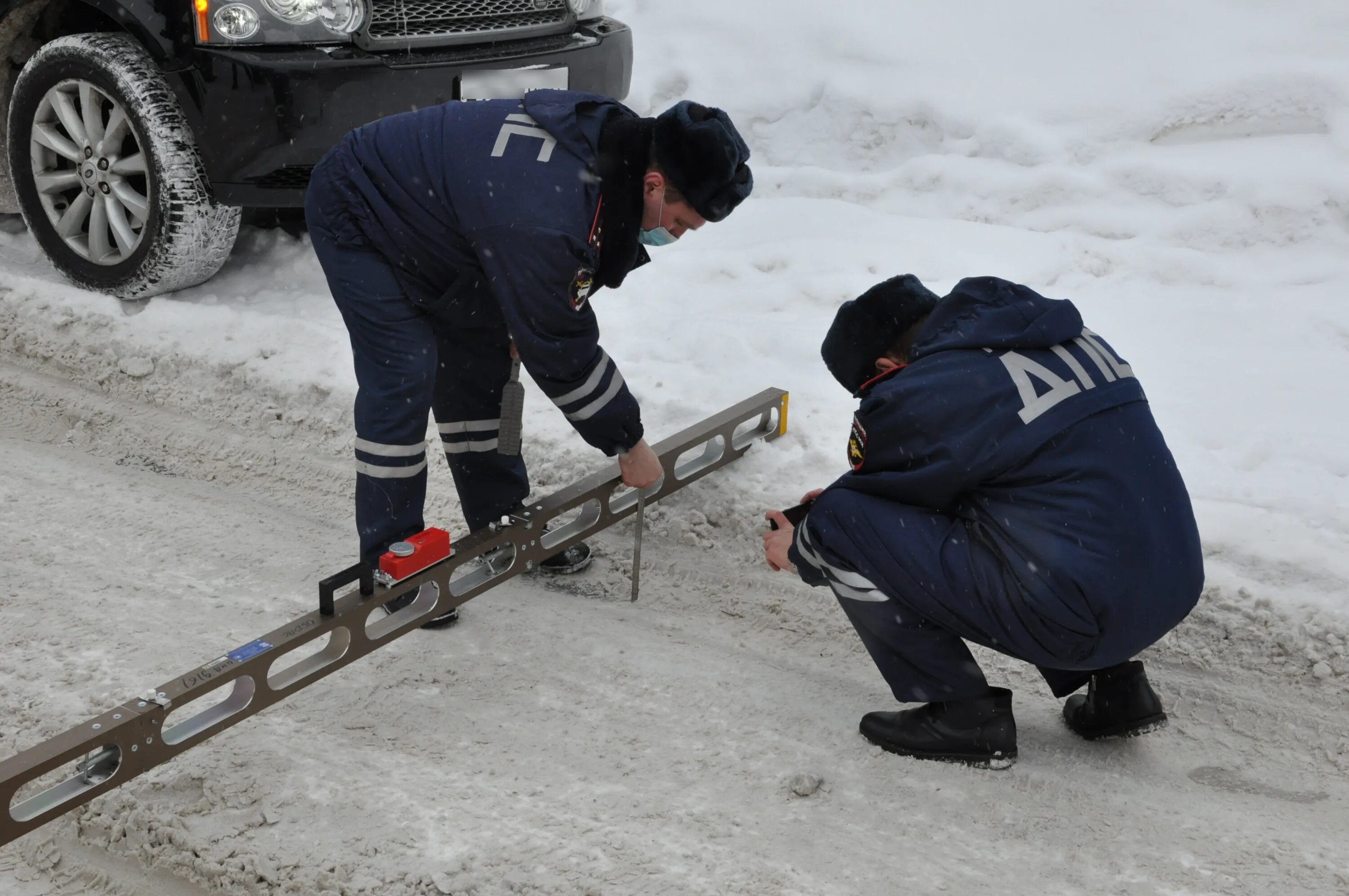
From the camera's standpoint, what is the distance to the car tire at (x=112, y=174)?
4539 millimetres

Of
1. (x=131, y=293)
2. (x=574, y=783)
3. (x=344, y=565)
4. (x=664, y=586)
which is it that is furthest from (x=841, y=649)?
(x=131, y=293)

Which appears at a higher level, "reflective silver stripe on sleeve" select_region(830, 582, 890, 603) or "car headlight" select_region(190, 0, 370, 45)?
"car headlight" select_region(190, 0, 370, 45)

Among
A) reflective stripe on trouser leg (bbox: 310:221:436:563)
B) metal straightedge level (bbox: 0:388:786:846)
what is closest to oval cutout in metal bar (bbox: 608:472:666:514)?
metal straightedge level (bbox: 0:388:786:846)

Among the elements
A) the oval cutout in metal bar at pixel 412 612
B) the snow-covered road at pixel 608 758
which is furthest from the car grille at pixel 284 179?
the oval cutout in metal bar at pixel 412 612

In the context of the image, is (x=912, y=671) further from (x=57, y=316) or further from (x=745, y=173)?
(x=57, y=316)

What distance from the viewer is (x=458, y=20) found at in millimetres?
4684

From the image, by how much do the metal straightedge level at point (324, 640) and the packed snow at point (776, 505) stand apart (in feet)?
0.50

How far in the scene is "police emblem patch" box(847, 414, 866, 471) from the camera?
2.68 meters

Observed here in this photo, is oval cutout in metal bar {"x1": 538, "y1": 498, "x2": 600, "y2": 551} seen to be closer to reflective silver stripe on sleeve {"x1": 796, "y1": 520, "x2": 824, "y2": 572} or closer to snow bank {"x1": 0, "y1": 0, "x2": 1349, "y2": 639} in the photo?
snow bank {"x1": 0, "y1": 0, "x2": 1349, "y2": 639}

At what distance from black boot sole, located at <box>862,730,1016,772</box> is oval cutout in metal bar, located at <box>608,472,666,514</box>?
3.80 feet

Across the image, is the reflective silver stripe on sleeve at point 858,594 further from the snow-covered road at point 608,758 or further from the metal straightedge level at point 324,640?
the metal straightedge level at point 324,640

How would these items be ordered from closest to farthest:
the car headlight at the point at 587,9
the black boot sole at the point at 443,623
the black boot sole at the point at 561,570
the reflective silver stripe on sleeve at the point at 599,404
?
the reflective silver stripe on sleeve at the point at 599,404, the black boot sole at the point at 443,623, the black boot sole at the point at 561,570, the car headlight at the point at 587,9

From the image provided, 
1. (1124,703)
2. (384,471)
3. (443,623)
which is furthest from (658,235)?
(1124,703)

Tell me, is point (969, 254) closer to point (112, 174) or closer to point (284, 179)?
Answer: point (284, 179)
